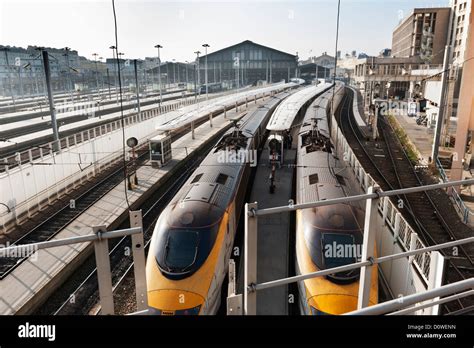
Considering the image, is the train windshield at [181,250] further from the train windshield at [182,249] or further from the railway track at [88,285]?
the railway track at [88,285]

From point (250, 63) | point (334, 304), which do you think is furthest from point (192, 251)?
point (250, 63)

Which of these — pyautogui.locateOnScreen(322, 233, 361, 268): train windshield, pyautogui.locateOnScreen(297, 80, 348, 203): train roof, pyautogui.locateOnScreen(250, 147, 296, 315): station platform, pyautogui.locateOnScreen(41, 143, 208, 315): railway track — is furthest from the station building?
pyautogui.locateOnScreen(322, 233, 361, 268): train windshield

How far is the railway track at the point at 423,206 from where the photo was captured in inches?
489

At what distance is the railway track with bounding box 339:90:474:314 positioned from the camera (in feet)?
40.8

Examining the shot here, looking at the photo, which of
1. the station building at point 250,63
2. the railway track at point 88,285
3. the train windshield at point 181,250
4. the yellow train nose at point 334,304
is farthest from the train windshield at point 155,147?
the station building at point 250,63

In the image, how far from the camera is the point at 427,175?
75.3ft

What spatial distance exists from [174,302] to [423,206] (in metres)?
14.2

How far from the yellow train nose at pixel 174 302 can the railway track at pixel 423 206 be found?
16.8 feet

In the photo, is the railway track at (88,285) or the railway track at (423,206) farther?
the railway track at (423,206)

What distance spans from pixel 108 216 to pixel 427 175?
60.9 feet

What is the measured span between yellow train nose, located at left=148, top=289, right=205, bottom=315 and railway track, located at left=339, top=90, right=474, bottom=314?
16.8 ft

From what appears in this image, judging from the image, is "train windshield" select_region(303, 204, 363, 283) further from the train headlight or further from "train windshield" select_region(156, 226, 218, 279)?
the train headlight

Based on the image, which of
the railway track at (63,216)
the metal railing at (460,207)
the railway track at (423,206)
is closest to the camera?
the railway track at (63,216)

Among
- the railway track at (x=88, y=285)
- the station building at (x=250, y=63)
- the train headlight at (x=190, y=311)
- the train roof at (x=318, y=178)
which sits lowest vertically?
the railway track at (x=88, y=285)
